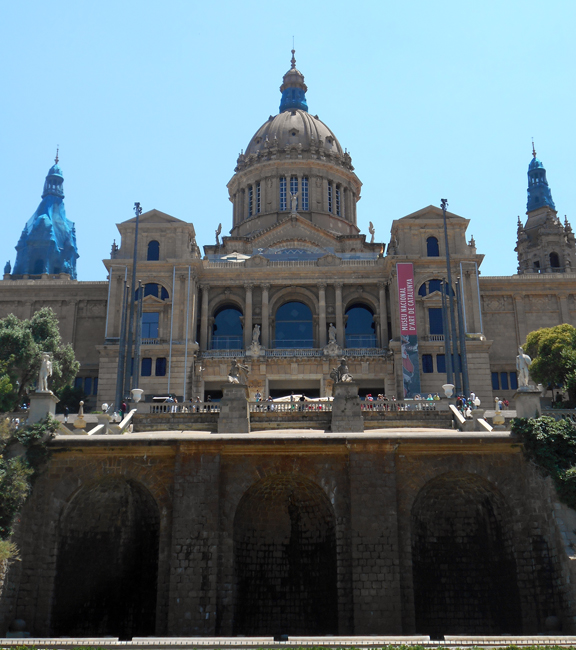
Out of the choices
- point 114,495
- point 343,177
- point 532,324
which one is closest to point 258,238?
point 343,177

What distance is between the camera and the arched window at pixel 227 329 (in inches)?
2559

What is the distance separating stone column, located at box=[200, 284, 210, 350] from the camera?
63.6m

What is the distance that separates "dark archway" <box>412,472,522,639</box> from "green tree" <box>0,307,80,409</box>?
999 inches

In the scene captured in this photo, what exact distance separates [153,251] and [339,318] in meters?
16.2

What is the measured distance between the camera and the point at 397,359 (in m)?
59.2

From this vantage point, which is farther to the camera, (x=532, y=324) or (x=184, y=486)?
(x=532, y=324)

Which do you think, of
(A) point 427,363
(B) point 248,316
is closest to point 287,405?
(A) point 427,363

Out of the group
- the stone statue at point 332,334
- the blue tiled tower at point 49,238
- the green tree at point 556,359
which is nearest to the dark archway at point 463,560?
the green tree at point 556,359

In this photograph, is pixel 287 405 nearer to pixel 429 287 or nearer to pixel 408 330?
pixel 408 330

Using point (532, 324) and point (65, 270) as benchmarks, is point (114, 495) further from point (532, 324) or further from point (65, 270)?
point (65, 270)

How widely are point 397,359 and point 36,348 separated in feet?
85.8

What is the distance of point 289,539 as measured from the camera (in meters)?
30.3

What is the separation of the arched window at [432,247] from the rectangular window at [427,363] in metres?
8.89

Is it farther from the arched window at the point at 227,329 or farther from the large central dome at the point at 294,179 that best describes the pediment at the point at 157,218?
the large central dome at the point at 294,179
